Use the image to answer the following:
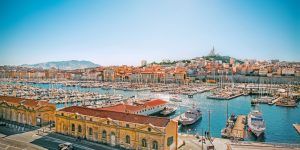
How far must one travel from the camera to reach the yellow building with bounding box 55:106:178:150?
2192 cm

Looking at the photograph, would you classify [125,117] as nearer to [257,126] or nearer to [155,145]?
[155,145]

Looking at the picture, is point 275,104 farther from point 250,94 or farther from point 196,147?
point 196,147

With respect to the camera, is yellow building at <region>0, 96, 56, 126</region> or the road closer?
the road

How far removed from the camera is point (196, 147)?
2416 centimetres

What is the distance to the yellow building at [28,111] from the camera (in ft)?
103

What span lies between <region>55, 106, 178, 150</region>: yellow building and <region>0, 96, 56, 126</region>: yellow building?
407 cm

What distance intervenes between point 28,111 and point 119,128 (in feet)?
46.4

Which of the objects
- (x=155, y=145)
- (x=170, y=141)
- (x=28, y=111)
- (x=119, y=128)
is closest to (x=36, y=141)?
(x=28, y=111)

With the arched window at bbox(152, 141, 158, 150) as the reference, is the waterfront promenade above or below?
below

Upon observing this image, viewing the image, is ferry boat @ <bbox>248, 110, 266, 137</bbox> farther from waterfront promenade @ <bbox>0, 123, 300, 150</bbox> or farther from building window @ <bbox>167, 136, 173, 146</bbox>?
building window @ <bbox>167, 136, 173, 146</bbox>

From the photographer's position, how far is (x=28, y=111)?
31.9m

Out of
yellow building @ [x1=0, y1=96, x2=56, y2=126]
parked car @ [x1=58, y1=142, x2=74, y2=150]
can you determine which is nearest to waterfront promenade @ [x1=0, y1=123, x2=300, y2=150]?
parked car @ [x1=58, y1=142, x2=74, y2=150]

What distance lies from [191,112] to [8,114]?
81.6 feet

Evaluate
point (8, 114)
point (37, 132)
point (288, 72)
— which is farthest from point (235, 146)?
point (288, 72)
